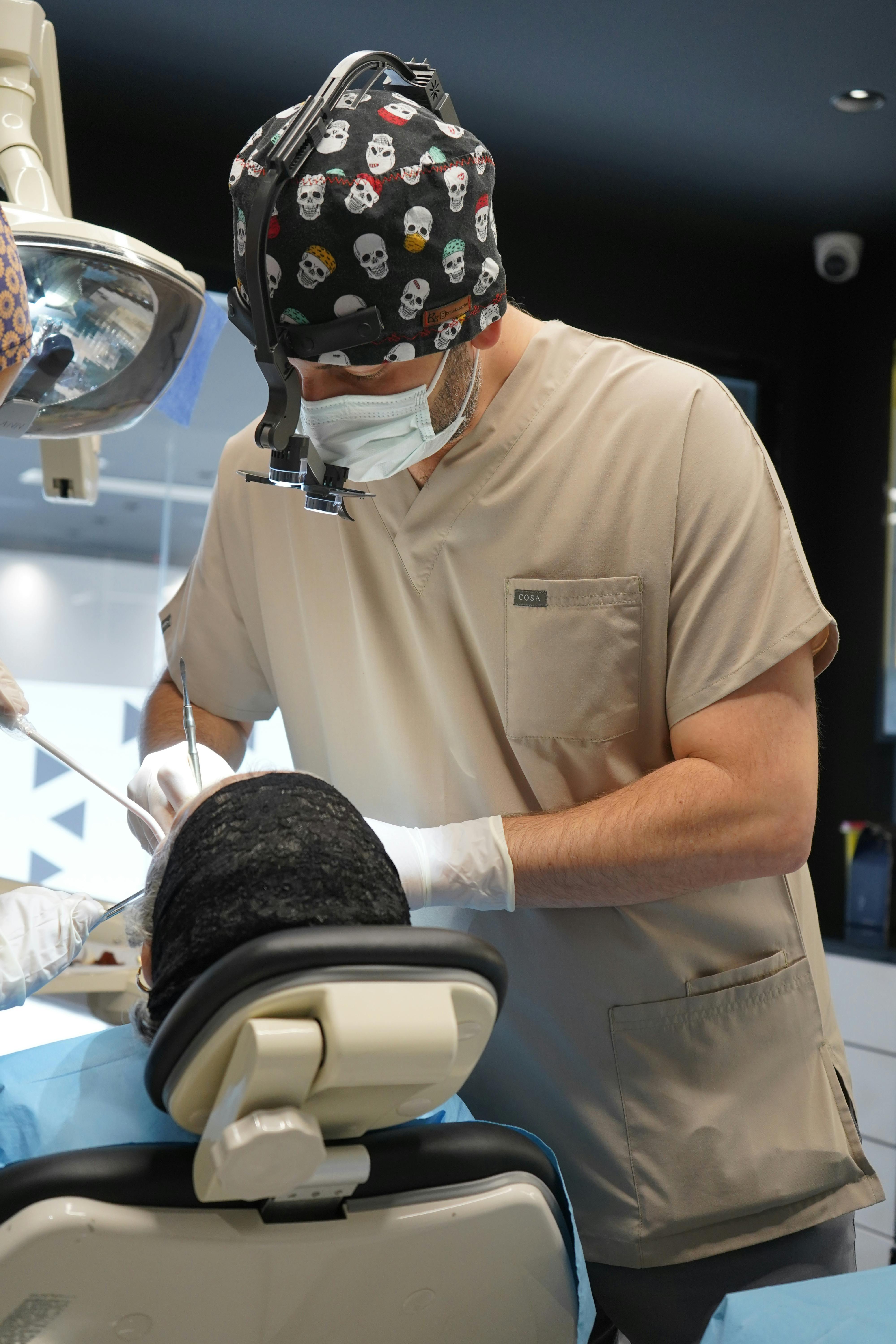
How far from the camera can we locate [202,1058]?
0.82 m

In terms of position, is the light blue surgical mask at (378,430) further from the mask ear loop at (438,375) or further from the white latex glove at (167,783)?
the white latex glove at (167,783)

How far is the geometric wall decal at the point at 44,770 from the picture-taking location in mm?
4453

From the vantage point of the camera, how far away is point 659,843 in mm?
1283

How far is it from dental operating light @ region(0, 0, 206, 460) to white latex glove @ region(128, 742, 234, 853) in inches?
20.5

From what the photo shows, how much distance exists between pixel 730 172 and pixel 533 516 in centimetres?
289

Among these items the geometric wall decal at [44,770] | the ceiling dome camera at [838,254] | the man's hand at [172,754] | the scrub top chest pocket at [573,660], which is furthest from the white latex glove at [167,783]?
the ceiling dome camera at [838,254]

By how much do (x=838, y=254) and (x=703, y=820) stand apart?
3.63 meters

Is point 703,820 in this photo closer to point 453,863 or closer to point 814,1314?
point 453,863

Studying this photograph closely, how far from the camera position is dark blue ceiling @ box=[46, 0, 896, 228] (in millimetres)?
3062

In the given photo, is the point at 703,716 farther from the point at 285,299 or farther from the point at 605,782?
the point at 285,299

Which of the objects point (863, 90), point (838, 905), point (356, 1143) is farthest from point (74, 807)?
point (356, 1143)

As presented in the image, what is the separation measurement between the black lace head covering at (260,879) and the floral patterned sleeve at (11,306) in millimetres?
605

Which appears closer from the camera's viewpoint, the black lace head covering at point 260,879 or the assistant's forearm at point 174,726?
the black lace head covering at point 260,879

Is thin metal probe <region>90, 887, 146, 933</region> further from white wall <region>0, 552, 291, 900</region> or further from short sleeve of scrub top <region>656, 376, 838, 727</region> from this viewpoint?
white wall <region>0, 552, 291, 900</region>
